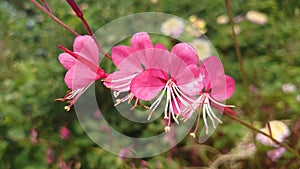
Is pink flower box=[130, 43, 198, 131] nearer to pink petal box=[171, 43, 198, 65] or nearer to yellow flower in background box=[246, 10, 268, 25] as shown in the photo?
pink petal box=[171, 43, 198, 65]

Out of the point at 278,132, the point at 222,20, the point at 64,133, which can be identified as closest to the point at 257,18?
the point at 222,20

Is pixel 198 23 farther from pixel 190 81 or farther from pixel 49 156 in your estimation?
pixel 190 81

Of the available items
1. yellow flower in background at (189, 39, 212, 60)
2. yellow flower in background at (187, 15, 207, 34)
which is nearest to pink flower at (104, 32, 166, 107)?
yellow flower in background at (189, 39, 212, 60)

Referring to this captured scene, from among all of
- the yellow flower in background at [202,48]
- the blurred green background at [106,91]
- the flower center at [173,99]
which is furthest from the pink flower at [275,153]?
the flower center at [173,99]

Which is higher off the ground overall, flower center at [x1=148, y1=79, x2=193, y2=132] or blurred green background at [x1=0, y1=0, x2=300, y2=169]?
flower center at [x1=148, y1=79, x2=193, y2=132]

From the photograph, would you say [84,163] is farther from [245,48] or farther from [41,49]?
[245,48]

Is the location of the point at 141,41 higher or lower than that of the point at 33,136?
higher
